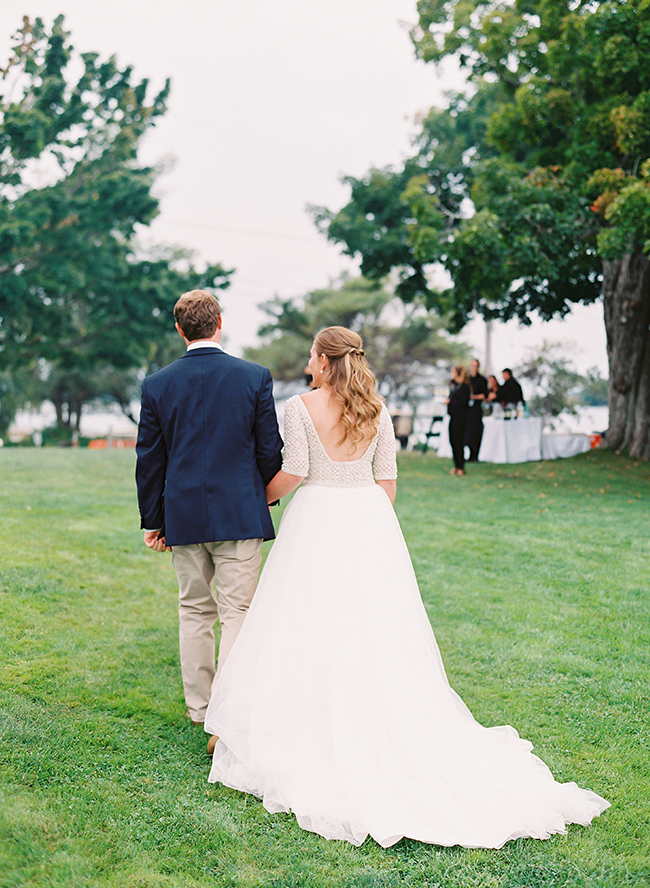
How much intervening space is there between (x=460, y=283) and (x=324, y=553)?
12.2 m

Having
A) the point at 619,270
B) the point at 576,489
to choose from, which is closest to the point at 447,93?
the point at 619,270

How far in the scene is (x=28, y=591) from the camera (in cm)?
591

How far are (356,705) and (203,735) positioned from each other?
3.22 feet

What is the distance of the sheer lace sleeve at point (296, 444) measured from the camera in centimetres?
346

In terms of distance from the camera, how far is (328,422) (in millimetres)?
3494

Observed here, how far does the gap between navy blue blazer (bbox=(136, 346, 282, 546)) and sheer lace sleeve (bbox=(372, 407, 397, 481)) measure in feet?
1.72

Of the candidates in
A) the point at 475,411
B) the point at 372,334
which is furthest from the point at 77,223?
the point at 372,334

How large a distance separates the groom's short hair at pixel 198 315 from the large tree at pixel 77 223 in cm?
2081

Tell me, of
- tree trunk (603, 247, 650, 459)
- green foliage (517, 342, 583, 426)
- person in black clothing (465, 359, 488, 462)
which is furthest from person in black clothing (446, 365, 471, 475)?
green foliage (517, 342, 583, 426)

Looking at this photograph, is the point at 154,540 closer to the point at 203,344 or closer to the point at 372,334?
the point at 203,344

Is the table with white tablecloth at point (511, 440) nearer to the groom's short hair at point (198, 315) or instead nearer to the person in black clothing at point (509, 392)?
the person in black clothing at point (509, 392)

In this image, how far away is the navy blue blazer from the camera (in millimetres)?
3547

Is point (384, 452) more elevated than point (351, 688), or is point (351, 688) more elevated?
point (384, 452)

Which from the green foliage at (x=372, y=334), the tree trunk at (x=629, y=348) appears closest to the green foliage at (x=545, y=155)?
the tree trunk at (x=629, y=348)
